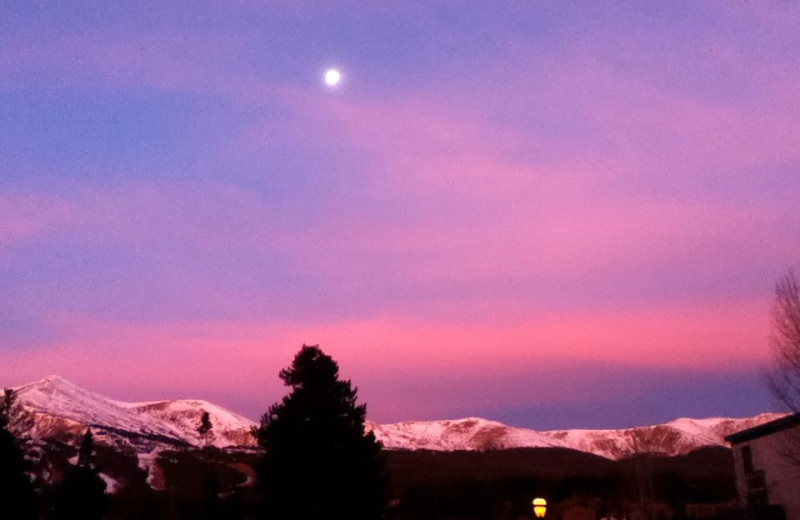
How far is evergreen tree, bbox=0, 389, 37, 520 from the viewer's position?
105 feet

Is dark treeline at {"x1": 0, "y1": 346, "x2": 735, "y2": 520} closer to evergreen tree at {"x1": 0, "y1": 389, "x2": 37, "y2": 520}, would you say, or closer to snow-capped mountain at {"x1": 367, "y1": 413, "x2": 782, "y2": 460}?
evergreen tree at {"x1": 0, "y1": 389, "x2": 37, "y2": 520}

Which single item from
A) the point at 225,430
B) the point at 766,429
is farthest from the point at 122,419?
the point at 766,429

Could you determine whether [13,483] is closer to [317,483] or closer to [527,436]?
[317,483]

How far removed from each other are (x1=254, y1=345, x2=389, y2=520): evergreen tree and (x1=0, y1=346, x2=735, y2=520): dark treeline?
0.08 feet

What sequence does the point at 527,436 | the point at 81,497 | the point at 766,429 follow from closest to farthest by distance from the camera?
the point at 766,429 → the point at 81,497 → the point at 527,436

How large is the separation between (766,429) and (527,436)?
9648cm

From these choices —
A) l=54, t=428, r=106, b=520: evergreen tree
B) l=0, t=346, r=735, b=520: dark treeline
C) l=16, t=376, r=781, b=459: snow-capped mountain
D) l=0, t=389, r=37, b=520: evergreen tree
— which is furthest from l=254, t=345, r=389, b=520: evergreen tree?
l=16, t=376, r=781, b=459: snow-capped mountain

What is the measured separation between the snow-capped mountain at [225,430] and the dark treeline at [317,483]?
50.4ft

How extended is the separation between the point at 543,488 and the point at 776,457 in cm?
1806

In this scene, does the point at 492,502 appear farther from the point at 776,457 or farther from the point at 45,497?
the point at 45,497

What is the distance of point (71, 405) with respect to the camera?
120 metres

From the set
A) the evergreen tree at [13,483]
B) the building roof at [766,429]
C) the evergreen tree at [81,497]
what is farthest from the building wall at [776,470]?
the evergreen tree at [13,483]

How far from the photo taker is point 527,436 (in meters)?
133

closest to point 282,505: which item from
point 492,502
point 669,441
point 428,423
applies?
point 492,502
